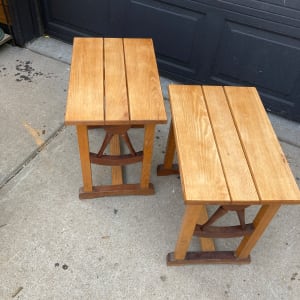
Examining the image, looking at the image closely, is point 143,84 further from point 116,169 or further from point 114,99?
point 116,169

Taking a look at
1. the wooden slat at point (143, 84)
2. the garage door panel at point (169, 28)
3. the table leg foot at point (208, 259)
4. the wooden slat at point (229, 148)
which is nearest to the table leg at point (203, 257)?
the table leg foot at point (208, 259)

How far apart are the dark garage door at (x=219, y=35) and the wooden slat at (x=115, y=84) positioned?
2.40 ft

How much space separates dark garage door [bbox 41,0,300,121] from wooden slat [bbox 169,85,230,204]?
34.5 inches

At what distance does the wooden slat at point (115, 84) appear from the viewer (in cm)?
159

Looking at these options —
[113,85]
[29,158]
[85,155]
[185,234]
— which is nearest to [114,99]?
[113,85]

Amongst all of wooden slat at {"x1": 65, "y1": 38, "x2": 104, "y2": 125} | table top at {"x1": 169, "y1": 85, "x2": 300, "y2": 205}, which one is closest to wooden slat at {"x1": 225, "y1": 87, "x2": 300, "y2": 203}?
table top at {"x1": 169, "y1": 85, "x2": 300, "y2": 205}

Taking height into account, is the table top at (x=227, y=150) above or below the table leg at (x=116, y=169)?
above

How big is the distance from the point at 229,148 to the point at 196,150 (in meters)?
0.16

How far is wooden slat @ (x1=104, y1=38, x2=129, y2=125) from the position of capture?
159 centimetres

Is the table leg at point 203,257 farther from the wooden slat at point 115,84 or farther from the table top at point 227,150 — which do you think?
the wooden slat at point 115,84

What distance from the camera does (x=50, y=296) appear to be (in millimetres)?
1604

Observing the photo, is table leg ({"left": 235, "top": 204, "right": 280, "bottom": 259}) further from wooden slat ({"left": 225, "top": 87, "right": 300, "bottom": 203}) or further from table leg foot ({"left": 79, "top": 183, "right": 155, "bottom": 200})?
table leg foot ({"left": 79, "top": 183, "right": 155, "bottom": 200})

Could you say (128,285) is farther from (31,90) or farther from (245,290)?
(31,90)

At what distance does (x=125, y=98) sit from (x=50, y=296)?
104 centimetres
